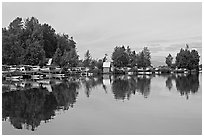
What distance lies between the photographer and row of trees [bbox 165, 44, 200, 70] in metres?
83.2

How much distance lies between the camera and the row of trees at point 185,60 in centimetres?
8325

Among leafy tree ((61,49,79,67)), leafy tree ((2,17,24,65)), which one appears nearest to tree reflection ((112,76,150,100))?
leafy tree ((2,17,24,65))

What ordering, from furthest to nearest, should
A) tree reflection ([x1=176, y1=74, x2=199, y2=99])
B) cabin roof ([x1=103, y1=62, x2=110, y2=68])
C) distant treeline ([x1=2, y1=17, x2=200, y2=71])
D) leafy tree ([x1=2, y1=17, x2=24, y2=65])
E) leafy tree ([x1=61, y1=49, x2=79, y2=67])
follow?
cabin roof ([x1=103, y1=62, x2=110, y2=68]) < leafy tree ([x1=61, y1=49, x2=79, y2=67]) < distant treeline ([x1=2, y1=17, x2=200, y2=71]) < leafy tree ([x1=2, y1=17, x2=24, y2=65]) < tree reflection ([x1=176, y1=74, x2=199, y2=99])

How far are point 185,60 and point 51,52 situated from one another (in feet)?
137

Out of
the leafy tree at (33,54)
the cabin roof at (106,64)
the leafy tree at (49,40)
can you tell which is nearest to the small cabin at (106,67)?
the cabin roof at (106,64)

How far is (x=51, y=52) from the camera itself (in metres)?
57.1

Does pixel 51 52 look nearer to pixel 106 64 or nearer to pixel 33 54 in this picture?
Result: pixel 106 64

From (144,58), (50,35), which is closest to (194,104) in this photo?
(50,35)

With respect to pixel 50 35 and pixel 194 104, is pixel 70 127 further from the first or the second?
pixel 50 35

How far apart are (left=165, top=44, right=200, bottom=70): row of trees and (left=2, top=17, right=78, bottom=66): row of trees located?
34.4m

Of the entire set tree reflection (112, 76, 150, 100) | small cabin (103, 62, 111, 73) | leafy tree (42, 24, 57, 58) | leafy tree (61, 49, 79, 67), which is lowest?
tree reflection (112, 76, 150, 100)

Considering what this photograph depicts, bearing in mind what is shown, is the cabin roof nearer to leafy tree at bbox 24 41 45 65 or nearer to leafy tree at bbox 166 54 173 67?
leafy tree at bbox 24 41 45 65

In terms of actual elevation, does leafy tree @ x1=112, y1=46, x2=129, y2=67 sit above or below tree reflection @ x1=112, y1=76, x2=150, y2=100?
above

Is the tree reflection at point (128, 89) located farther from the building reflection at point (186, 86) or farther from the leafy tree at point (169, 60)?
the leafy tree at point (169, 60)
